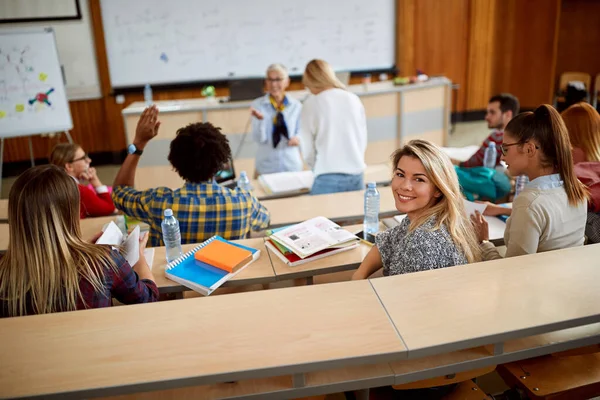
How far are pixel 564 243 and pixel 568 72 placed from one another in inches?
283

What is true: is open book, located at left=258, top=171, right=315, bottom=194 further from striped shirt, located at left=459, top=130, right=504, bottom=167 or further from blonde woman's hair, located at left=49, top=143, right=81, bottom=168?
blonde woman's hair, located at left=49, top=143, right=81, bottom=168

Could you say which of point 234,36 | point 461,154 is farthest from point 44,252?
point 234,36

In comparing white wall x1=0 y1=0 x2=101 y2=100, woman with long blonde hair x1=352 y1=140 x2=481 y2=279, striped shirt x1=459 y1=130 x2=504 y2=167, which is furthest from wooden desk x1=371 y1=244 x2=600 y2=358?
white wall x1=0 y1=0 x2=101 y2=100

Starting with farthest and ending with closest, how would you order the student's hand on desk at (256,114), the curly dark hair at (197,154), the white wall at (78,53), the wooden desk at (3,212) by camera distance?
the white wall at (78,53) < the student's hand on desk at (256,114) < the wooden desk at (3,212) < the curly dark hair at (197,154)

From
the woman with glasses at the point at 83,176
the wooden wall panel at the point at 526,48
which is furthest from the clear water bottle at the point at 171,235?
the wooden wall panel at the point at 526,48

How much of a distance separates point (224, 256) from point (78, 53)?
5254 mm

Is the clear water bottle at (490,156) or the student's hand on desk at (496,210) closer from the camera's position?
the student's hand on desk at (496,210)

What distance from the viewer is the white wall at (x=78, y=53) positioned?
635 cm

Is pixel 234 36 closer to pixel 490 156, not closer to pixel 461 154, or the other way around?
pixel 461 154

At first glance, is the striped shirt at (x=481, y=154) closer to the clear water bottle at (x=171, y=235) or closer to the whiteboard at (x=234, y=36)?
the clear water bottle at (x=171, y=235)

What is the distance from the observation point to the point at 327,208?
3197 mm

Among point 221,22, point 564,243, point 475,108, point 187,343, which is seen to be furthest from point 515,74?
point 187,343

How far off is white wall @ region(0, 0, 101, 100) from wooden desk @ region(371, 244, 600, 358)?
585cm

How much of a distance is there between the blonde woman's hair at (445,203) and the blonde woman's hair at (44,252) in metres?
1.25
